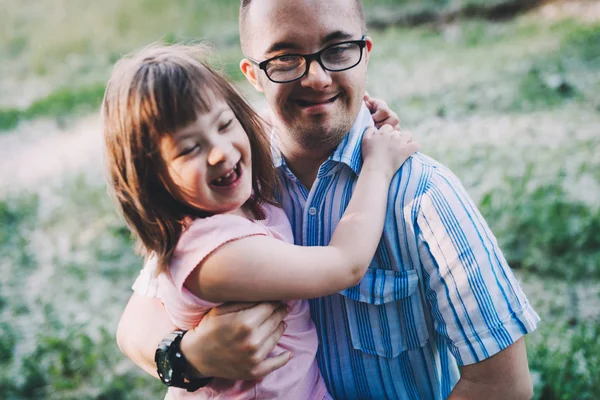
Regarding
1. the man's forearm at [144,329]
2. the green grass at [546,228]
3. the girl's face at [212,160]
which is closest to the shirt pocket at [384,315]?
the girl's face at [212,160]

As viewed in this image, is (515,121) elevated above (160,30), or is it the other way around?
(160,30)

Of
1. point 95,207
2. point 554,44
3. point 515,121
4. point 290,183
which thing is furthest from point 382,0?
point 290,183

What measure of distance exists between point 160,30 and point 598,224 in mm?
8564

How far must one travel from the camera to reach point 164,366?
1730 mm

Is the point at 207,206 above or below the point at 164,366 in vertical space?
above

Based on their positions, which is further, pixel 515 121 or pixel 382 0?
pixel 382 0

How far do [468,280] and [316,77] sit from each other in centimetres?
80

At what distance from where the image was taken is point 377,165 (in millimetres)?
1776

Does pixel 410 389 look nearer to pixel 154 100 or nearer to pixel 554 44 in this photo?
pixel 154 100

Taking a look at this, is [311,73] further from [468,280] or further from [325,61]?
[468,280]

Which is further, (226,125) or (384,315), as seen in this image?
(384,315)

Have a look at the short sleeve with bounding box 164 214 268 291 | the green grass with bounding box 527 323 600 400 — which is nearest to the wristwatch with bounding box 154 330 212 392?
the short sleeve with bounding box 164 214 268 291

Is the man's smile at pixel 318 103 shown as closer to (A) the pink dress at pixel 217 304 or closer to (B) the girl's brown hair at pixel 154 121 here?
(B) the girl's brown hair at pixel 154 121

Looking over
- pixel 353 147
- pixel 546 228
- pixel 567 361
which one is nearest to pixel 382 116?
pixel 353 147
